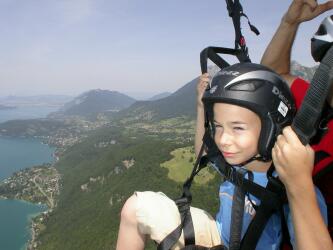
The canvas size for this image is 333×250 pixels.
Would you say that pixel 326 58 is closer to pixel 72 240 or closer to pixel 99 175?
pixel 72 240

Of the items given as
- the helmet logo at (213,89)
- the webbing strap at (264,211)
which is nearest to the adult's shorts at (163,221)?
the webbing strap at (264,211)

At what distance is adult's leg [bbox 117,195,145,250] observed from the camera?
285 cm

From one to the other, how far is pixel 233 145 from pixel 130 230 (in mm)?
1112

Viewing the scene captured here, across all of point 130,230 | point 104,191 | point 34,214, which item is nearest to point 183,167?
point 104,191

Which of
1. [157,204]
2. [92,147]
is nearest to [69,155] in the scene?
[92,147]

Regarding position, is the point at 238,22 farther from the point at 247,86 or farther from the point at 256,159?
the point at 256,159

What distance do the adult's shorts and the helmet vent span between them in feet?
3.63

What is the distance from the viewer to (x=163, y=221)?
282 centimetres

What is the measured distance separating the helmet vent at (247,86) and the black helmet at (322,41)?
689 millimetres

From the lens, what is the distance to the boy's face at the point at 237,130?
2.56m

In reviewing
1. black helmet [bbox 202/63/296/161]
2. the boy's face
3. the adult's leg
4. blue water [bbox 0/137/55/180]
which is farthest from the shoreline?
black helmet [bbox 202/63/296/161]

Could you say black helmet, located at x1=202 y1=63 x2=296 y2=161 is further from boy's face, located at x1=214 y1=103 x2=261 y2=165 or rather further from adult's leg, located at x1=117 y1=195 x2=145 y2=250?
adult's leg, located at x1=117 y1=195 x2=145 y2=250

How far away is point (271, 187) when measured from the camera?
2.32 m

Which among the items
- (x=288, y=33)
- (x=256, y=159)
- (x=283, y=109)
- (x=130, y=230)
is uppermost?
(x=288, y=33)
